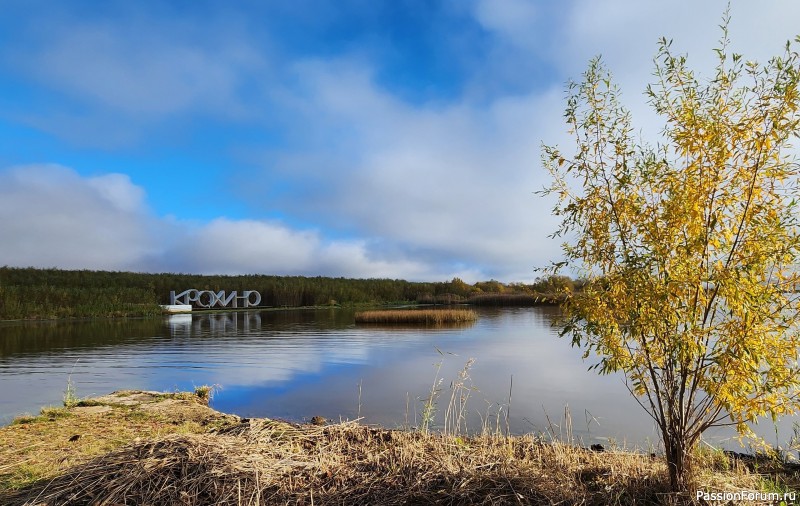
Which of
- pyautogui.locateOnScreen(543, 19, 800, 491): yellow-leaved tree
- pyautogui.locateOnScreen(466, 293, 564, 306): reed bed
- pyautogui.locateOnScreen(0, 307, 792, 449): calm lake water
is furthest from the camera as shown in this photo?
pyautogui.locateOnScreen(466, 293, 564, 306): reed bed

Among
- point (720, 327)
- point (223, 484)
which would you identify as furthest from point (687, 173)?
point (223, 484)

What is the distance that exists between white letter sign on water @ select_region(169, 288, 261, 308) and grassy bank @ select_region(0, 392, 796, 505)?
51164 mm

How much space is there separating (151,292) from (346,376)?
44.8 meters

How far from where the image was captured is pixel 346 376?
51.3 feet

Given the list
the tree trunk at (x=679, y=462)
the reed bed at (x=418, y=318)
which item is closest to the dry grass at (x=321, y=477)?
the tree trunk at (x=679, y=462)

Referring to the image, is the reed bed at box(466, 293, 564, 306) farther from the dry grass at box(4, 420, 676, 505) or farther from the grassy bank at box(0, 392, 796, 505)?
the dry grass at box(4, 420, 676, 505)

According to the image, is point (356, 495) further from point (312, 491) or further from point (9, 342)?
point (9, 342)

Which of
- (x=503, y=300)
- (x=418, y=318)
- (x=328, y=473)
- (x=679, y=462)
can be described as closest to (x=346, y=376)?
(x=328, y=473)

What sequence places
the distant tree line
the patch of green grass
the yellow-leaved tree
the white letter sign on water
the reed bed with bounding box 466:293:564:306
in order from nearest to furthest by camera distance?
the yellow-leaved tree
the patch of green grass
the distant tree line
the white letter sign on water
the reed bed with bounding box 466:293:564:306

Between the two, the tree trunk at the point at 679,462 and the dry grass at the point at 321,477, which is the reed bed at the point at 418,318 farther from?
the tree trunk at the point at 679,462

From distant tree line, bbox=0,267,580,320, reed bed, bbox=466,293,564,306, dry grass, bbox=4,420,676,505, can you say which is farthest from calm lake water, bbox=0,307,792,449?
reed bed, bbox=466,293,564,306

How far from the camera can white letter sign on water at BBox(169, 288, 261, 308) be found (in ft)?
181

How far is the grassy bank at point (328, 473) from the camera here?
4367mm

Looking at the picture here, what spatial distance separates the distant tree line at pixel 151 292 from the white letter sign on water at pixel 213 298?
4.51 ft
